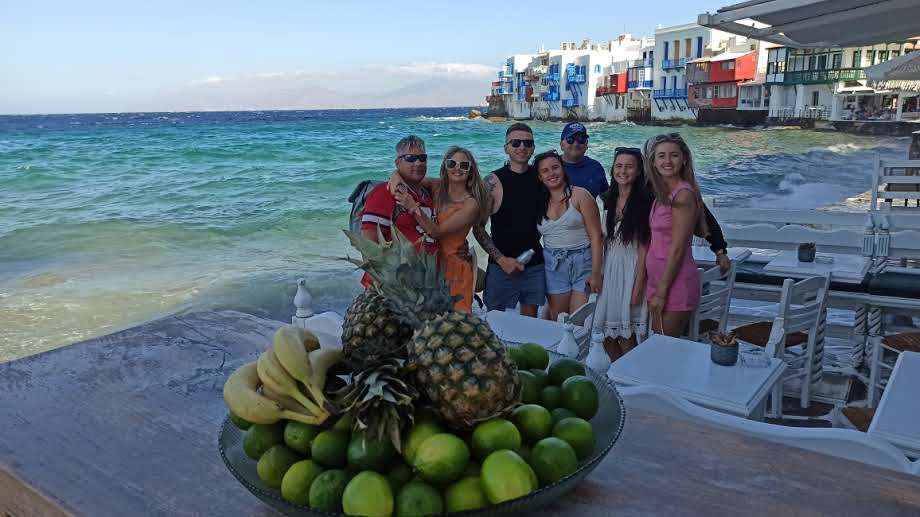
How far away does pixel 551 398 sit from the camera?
4.08 ft

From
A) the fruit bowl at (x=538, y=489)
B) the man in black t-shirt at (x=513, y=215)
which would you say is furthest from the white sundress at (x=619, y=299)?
the fruit bowl at (x=538, y=489)

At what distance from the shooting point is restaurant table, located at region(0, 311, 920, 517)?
1110mm

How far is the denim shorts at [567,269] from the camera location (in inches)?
171

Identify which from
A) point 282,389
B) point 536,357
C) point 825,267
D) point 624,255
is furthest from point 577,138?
point 282,389

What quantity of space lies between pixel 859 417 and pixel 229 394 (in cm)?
309

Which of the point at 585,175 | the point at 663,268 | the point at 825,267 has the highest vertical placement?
the point at 585,175

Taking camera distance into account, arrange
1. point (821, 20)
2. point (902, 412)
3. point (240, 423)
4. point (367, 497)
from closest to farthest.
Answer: point (367, 497), point (240, 423), point (902, 412), point (821, 20)

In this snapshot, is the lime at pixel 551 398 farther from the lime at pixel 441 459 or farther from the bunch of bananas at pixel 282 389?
the bunch of bananas at pixel 282 389

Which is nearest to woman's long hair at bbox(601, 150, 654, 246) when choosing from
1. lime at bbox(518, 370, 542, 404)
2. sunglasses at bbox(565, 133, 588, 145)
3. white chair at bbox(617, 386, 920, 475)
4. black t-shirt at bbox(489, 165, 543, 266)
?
sunglasses at bbox(565, 133, 588, 145)

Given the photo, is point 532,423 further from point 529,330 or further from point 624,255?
point 624,255

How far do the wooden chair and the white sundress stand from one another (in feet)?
Result: 2.58

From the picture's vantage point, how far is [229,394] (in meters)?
1.09

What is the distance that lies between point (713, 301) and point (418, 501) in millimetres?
3879

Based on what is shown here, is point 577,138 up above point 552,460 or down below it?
above
